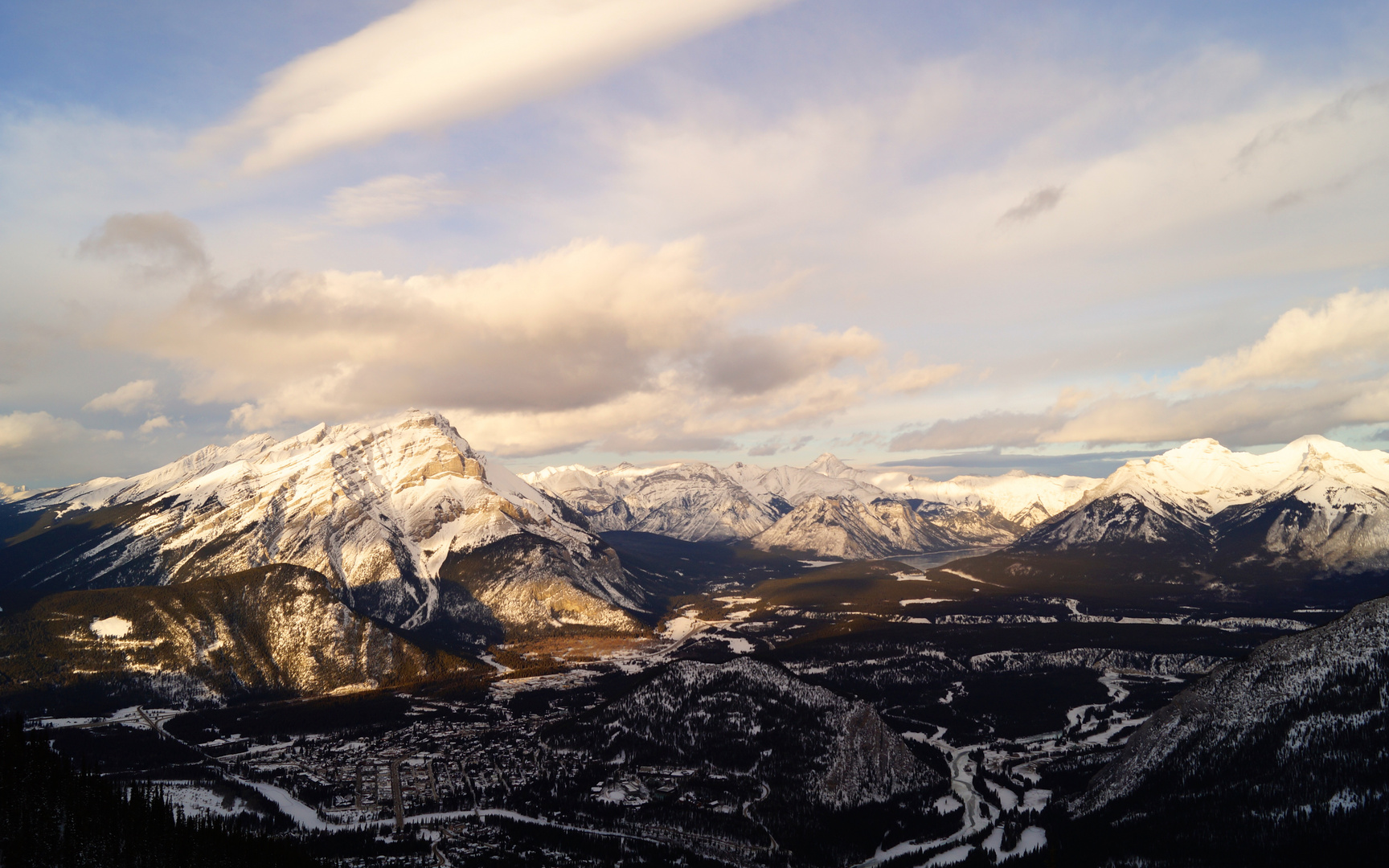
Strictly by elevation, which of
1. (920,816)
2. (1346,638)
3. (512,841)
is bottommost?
(920,816)

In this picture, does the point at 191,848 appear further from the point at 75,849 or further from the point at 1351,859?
the point at 1351,859

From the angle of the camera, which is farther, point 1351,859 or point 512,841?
point 512,841

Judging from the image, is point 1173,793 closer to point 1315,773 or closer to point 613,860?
point 1315,773

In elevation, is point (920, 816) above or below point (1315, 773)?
below

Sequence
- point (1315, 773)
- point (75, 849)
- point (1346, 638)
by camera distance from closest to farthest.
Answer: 1. point (75, 849)
2. point (1315, 773)
3. point (1346, 638)

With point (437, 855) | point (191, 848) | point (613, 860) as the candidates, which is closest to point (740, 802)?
point (613, 860)

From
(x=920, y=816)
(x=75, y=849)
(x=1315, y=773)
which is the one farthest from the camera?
(x=920, y=816)
